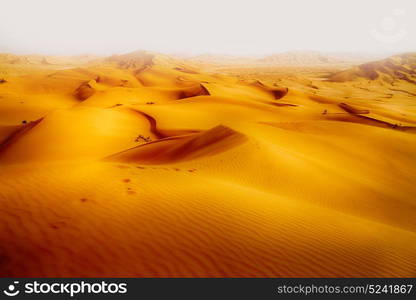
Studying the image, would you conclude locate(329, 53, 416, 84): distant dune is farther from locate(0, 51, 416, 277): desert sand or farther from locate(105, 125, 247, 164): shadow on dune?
locate(105, 125, 247, 164): shadow on dune

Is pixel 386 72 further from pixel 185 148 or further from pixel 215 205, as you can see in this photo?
pixel 215 205

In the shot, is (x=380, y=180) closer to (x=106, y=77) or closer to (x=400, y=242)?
(x=400, y=242)

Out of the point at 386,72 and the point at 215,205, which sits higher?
the point at 386,72

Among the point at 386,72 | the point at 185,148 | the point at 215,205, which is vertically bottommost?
the point at 185,148

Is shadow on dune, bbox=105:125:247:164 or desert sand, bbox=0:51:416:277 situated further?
shadow on dune, bbox=105:125:247:164

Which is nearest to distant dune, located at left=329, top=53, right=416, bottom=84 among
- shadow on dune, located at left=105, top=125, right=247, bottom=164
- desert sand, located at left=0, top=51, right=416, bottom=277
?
desert sand, located at left=0, top=51, right=416, bottom=277

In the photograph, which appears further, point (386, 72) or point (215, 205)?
point (386, 72)

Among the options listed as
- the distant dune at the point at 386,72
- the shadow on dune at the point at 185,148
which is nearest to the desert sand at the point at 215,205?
the shadow on dune at the point at 185,148

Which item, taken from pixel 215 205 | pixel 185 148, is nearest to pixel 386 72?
pixel 185 148

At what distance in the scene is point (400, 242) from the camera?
4125 millimetres

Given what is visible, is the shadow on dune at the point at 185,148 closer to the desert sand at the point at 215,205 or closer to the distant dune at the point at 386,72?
the desert sand at the point at 215,205

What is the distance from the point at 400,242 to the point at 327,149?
621 cm

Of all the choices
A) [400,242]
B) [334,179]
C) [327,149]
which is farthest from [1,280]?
[327,149]

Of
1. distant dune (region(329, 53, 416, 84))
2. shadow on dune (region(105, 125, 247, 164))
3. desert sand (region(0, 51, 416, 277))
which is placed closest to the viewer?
desert sand (region(0, 51, 416, 277))
